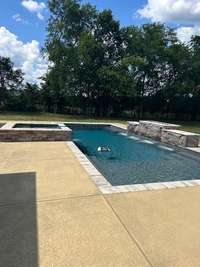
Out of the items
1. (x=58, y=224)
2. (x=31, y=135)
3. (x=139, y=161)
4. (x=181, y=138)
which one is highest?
(x=181, y=138)

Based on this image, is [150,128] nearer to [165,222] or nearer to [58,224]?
[165,222]

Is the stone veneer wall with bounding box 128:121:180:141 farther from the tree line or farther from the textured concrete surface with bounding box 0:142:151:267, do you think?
the tree line

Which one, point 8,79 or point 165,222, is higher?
point 8,79

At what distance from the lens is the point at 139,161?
22.8 ft

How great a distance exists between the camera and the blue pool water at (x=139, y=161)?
533 centimetres

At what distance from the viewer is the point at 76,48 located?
19.3 meters

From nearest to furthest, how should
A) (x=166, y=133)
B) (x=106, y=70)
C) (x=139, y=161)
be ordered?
(x=139, y=161) < (x=166, y=133) < (x=106, y=70)

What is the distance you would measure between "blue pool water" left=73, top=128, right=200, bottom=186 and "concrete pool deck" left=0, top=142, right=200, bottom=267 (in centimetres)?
124

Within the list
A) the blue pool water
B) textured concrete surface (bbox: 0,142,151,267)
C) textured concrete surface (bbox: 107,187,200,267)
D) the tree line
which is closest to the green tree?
the tree line

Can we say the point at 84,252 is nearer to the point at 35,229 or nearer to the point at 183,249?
the point at 35,229

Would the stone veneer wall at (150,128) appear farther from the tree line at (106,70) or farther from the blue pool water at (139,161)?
the tree line at (106,70)

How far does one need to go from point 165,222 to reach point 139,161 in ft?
13.6

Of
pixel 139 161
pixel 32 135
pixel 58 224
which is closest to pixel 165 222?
pixel 58 224

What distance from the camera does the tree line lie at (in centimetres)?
1905
